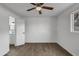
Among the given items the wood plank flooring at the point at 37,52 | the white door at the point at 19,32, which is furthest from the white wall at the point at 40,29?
the wood plank flooring at the point at 37,52

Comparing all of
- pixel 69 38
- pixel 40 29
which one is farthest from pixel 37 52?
pixel 40 29

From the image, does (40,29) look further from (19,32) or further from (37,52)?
(37,52)

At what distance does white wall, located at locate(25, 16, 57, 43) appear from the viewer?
8227 millimetres

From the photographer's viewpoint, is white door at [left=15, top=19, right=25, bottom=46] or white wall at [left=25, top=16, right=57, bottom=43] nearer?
white door at [left=15, top=19, right=25, bottom=46]

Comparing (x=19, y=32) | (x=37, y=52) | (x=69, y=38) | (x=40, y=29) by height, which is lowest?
(x=37, y=52)

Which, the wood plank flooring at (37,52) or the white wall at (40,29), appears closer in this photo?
the wood plank flooring at (37,52)

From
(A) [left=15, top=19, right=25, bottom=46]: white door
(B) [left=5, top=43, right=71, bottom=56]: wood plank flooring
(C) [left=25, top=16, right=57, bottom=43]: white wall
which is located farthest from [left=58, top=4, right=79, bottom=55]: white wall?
(A) [left=15, top=19, right=25, bottom=46]: white door

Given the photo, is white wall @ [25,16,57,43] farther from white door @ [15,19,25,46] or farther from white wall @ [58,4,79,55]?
white wall @ [58,4,79,55]

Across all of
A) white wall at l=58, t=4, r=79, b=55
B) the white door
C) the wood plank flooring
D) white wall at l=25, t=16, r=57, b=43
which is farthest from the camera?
white wall at l=25, t=16, r=57, b=43

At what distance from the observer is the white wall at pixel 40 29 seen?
8227 millimetres

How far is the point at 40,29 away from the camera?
27.1ft

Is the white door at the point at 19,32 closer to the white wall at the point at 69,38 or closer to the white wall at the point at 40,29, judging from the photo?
the white wall at the point at 40,29

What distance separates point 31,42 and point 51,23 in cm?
225

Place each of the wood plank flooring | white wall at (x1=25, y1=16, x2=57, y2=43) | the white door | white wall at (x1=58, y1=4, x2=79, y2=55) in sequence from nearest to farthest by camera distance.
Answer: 1. white wall at (x1=58, y1=4, x2=79, y2=55)
2. the wood plank flooring
3. the white door
4. white wall at (x1=25, y1=16, x2=57, y2=43)
